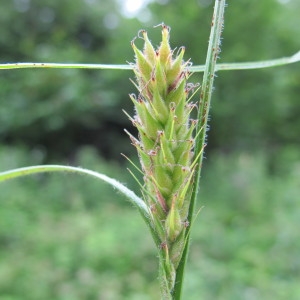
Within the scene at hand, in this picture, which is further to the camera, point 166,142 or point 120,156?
point 120,156

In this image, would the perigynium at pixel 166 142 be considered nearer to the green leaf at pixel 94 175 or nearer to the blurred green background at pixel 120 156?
the green leaf at pixel 94 175

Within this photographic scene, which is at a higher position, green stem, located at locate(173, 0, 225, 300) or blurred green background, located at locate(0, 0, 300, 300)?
blurred green background, located at locate(0, 0, 300, 300)

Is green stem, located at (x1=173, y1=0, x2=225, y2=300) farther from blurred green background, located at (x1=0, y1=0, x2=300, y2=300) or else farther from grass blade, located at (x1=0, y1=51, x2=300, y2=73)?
blurred green background, located at (x1=0, y1=0, x2=300, y2=300)

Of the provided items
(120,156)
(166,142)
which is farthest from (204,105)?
(120,156)

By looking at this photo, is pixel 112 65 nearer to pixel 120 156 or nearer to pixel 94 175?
pixel 94 175

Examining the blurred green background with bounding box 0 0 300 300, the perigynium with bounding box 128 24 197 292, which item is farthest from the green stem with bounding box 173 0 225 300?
the blurred green background with bounding box 0 0 300 300

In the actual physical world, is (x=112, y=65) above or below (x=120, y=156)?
below
